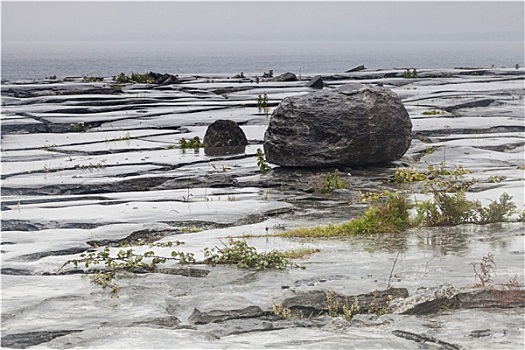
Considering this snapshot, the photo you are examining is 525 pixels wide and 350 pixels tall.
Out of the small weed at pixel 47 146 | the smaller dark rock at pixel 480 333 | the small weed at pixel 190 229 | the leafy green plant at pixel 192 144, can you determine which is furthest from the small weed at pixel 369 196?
the small weed at pixel 47 146

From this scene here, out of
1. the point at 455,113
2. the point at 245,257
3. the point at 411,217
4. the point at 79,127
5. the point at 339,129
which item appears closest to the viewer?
the point at 245,257

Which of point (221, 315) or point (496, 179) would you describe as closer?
point (221, 315)

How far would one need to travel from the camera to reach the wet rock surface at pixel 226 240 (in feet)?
16.9

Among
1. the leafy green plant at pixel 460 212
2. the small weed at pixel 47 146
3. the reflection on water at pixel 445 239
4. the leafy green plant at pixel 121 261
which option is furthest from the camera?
the small weed at pixel 47 146

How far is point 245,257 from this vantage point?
21.9 ft

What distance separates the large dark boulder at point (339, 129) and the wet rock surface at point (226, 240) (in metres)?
0.25

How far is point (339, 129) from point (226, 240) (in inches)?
179

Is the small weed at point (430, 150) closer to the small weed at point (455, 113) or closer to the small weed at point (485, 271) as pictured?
the small weed at point (455, 113)

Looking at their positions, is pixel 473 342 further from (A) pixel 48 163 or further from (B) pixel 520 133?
(B) pixel 520 133

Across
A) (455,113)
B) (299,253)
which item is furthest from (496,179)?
(455,113)

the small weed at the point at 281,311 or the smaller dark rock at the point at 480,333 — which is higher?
the small weed at the point at 281,311

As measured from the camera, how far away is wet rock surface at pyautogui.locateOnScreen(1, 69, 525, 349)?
515 cm

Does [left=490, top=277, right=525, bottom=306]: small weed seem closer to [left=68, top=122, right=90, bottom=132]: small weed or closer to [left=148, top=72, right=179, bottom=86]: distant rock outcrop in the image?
[left=68, top=122, right=90, bottom=132]: small weed

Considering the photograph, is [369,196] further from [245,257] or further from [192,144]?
[192,144]
